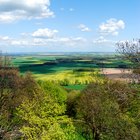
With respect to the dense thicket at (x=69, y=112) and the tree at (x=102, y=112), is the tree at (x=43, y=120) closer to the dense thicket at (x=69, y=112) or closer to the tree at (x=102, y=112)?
the dense thicket at (x=69, y=112)

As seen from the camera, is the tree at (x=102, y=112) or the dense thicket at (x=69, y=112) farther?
the tree at (x=102, y=112)

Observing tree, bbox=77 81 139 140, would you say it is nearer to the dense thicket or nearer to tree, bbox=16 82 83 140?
the dense thicket

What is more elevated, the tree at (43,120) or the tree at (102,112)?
the tree at (43,120)

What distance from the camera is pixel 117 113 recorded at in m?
55.8

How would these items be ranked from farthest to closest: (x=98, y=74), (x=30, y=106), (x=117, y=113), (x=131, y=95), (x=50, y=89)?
(x=50, y=89) < (x=98, y=74) < (x=117, y=113) < (x=30, y=106) < (x=131, y=95)

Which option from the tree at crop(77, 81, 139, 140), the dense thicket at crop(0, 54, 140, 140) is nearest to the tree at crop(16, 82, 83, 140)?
the dense thicket at crop(0, 54, 140, 140)

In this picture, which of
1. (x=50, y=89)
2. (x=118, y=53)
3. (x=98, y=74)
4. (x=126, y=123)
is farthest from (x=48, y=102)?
(x=50, y=89)

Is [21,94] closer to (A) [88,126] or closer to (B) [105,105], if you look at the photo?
(A) [88,126]

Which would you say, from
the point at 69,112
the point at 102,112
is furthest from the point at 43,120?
the point at 69,112

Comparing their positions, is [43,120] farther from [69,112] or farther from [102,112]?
[69,112]

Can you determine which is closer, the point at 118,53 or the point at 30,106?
the point at 118,53

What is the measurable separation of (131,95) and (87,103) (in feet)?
122

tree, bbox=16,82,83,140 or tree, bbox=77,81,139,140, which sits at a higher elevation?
tree, bbox=16,82,83,140

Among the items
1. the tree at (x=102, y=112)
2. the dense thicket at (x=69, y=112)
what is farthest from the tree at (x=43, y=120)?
the tree at (x=102, y=112)
